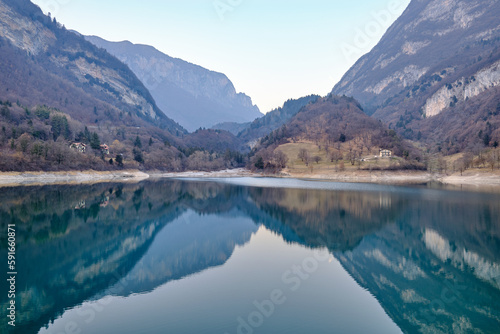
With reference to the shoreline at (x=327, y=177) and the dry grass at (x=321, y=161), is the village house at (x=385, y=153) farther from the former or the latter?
the shoreline at (x=327, y=177)

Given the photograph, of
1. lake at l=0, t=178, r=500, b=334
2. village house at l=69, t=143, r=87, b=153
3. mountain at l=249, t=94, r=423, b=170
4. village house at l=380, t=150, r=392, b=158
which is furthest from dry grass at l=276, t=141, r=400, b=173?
village house at l=69, t=143, r=87, b=153

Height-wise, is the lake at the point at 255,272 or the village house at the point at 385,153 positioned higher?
the village house at the point at 385,153

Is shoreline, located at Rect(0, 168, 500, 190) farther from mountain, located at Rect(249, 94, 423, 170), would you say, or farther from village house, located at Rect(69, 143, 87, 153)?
village house, located at Rect(69, 143, 87, 153)

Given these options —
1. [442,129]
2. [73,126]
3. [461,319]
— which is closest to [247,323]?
[461,319]

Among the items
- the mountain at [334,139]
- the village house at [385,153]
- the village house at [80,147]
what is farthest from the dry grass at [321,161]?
the village house at [80,147]

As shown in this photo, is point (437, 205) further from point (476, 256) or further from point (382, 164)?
point (382, 164)

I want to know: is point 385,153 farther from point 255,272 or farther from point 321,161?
point 255,272

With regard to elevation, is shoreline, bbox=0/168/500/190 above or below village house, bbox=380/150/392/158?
below
